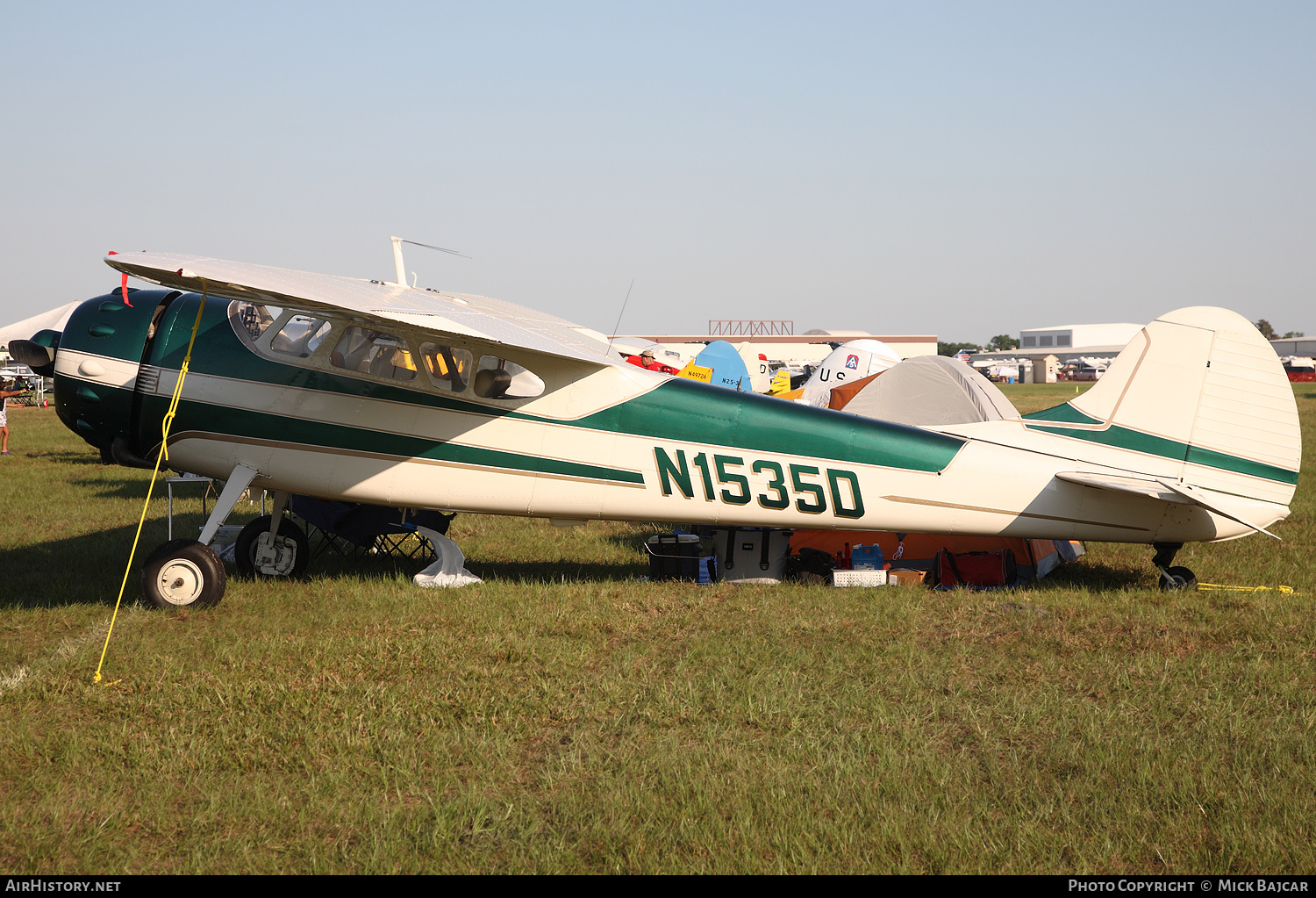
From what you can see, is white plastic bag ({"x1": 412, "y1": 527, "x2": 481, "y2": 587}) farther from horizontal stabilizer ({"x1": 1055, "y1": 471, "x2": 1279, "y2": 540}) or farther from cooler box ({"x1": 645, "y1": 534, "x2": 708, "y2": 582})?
horizontal stabilizer ({"x1": 1055, "y1": 471, "x2": 1279, "y2": 540})

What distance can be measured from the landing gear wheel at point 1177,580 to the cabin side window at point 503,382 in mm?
4814

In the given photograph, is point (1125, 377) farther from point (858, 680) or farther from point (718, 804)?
point (718, 804)

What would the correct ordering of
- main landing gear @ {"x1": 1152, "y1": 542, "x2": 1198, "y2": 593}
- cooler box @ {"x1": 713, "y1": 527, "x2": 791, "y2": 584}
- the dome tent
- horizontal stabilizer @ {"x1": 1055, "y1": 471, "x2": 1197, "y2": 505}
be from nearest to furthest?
horizontal stabilizer @ {"x1": 1055, "y1": 471, "x2": 1197, "y2": 505} → main landing gear @ {"x1": 1152, "y1": 542, "x2": 1198, "y2": 593} → cooler box @ {"x1": 713, "y1": 527, "x2": 791, "y2": 584} → the dome tent

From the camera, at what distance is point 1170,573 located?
22.3ft

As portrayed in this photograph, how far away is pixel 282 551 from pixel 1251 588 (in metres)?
7.47

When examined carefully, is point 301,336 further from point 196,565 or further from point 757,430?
point 757,430

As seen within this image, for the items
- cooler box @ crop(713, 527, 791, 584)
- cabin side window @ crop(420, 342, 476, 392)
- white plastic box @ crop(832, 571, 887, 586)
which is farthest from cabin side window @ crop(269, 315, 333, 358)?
white plastic box @ crop(832, 571, 887, 586)

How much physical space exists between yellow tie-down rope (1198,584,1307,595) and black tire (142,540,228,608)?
23.2 feet

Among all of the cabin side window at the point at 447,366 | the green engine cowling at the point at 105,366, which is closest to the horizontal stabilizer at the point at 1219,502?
the cabin side window at the point at 447,366

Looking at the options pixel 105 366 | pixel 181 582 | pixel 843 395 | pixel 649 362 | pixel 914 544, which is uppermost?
pixel 649 362

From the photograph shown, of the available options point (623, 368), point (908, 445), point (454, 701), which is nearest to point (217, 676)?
point (454, 701)

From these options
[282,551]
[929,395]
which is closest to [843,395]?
[929,395]

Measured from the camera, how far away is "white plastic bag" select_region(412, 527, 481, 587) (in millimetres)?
6855

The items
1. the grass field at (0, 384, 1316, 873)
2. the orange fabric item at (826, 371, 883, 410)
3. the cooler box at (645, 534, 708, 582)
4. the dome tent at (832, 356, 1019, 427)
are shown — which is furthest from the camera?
the orange fabric item at (826, 371, 883, 410)
